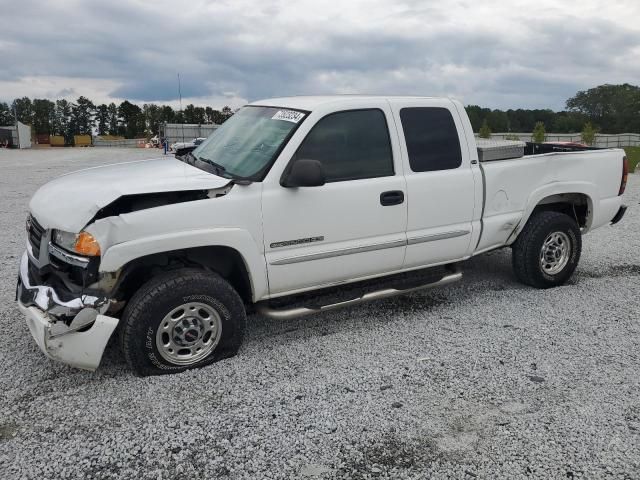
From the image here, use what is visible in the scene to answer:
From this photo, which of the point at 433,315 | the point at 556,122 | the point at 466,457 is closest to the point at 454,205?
the point at 433,315

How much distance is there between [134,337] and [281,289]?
1120 mm

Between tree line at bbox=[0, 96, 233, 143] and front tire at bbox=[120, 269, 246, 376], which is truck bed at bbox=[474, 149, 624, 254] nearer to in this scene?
front tire at bbox=[120, 269, 246, 376]

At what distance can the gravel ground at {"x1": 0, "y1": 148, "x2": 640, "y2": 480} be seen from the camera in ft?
9.51

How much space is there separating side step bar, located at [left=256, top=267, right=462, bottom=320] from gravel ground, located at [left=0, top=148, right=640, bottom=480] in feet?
0.96

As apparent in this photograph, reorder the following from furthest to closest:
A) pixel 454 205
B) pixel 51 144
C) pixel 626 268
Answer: pixel 51 144 < pixel 626 268 < pixel 454 205

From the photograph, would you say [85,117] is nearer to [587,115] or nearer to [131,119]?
[131,119]

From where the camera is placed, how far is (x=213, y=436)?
3.12 meters

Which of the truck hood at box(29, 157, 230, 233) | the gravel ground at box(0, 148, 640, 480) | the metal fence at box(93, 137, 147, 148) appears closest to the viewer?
the gravel ground at box(0, 148, 640, 480)

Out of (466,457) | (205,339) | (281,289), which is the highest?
(281,289)

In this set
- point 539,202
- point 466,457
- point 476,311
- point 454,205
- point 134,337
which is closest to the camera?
point 466,457

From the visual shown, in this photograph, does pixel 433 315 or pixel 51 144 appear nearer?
pixel 433 315

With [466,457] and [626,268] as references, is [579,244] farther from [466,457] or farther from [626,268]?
[466,457]

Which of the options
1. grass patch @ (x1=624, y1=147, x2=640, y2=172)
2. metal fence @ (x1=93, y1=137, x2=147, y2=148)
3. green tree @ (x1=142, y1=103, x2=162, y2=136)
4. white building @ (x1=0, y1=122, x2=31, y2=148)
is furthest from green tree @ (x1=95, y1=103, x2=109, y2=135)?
grass patch @ (x1=624, y1=147, x2=640, y2=172)

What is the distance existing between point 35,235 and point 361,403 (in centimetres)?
275
